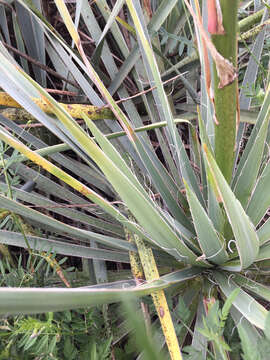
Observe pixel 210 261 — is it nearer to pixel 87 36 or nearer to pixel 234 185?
pixel 234 185

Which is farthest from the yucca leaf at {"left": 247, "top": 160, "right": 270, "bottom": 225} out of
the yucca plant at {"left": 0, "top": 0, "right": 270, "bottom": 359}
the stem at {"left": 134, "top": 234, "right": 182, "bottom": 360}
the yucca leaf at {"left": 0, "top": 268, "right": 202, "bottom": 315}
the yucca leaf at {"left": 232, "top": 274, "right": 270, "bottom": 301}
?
the yucca leaf at {"left": 0, "top": 268, "right": 202, "bottom": 315}

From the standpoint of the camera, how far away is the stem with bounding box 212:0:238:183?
51 cm

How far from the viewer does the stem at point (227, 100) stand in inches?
19.9

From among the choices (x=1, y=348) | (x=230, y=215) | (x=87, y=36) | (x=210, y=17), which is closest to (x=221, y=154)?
(x=230, y=215)

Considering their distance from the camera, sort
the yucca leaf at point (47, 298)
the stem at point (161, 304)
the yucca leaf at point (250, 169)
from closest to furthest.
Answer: the yucca leaf at point (47, 298), the stem at point (161, 304), the yucca leaf at point (250, 169)

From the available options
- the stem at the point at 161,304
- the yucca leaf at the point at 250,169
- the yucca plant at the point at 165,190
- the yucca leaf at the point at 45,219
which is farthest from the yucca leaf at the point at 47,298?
the yucca leaf at the point at 250,169

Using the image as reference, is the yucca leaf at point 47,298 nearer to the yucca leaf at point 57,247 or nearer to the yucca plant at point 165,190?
the yucca plant at point 165,190

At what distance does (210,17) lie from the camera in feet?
1.65

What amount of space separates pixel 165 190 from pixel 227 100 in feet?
0.94

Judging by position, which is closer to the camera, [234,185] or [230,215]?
[230,215]

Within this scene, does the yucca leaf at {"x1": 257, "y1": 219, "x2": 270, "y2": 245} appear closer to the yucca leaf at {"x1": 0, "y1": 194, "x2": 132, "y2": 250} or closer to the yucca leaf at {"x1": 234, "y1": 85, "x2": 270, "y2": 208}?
the yucca leaf at {"x1": 234, "y1": 85, "x2": 270, "y2": 208}

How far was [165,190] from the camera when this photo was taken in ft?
2.71

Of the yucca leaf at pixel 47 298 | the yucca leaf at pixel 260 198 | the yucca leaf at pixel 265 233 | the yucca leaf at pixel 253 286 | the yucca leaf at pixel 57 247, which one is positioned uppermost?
the yucca leaf at pixel 47 298

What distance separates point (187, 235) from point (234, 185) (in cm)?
15
